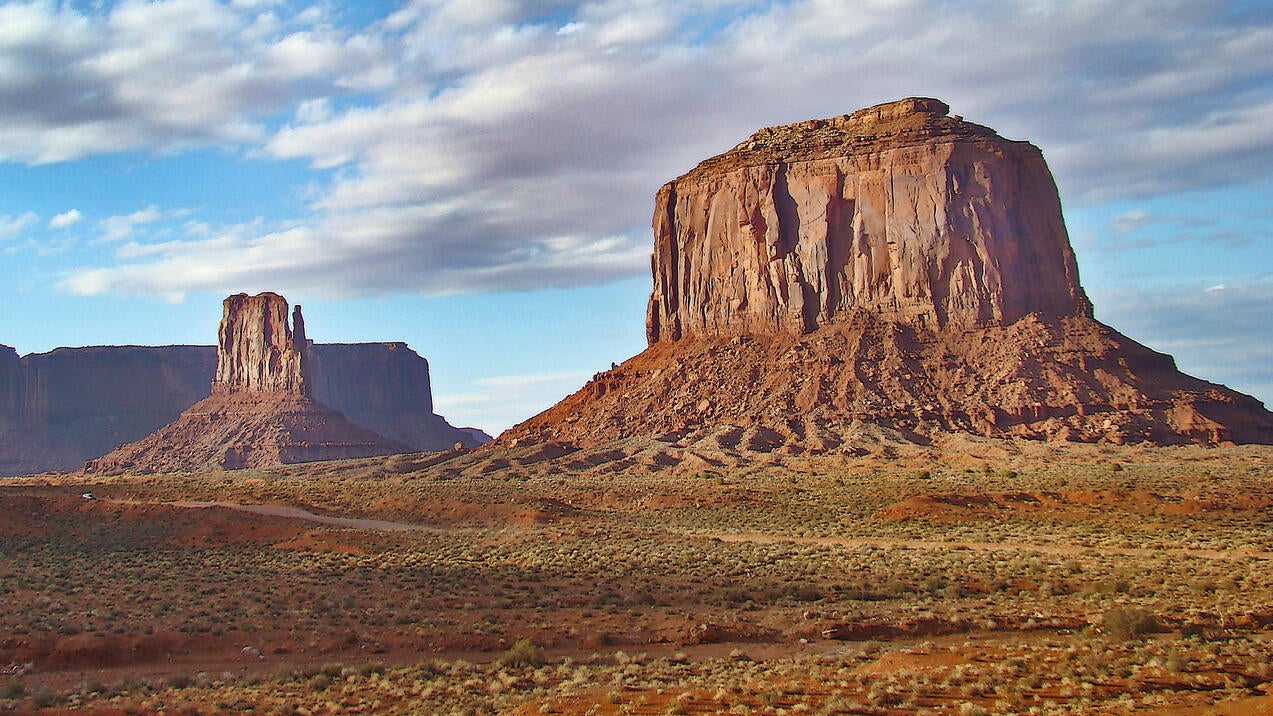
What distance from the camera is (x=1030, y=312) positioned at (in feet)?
215

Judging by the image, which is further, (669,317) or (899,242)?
(669,317)

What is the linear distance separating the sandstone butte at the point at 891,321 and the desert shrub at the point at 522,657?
42944mm

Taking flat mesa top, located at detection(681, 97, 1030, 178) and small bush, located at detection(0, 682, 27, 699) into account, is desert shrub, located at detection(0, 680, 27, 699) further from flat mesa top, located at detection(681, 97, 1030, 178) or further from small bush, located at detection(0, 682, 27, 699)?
flat mesa top, located at detection(681, 97, 1030, 178)

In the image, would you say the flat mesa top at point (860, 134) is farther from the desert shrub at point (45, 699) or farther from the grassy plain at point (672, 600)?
the desert shrub at point (45, 699)

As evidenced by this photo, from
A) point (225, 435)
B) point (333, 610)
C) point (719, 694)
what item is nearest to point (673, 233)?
point (225, 435)

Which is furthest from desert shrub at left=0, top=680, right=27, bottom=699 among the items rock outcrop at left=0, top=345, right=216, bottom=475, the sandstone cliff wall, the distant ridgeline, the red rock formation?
rock outcrop at left=0, top=345, right=216, bottom=475

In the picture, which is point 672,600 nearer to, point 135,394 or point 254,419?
point 254,419

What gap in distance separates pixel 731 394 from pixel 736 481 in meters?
16.9

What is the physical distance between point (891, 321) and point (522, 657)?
177 feet

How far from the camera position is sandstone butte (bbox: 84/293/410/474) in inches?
4058

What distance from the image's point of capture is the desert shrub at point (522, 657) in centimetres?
1708

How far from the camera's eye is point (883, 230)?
6838 centimetres

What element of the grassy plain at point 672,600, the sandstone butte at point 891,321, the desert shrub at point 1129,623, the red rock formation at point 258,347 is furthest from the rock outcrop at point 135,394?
the desert shrub at point 1129,623

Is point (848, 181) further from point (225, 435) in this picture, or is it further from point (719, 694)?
point (225, 435)
